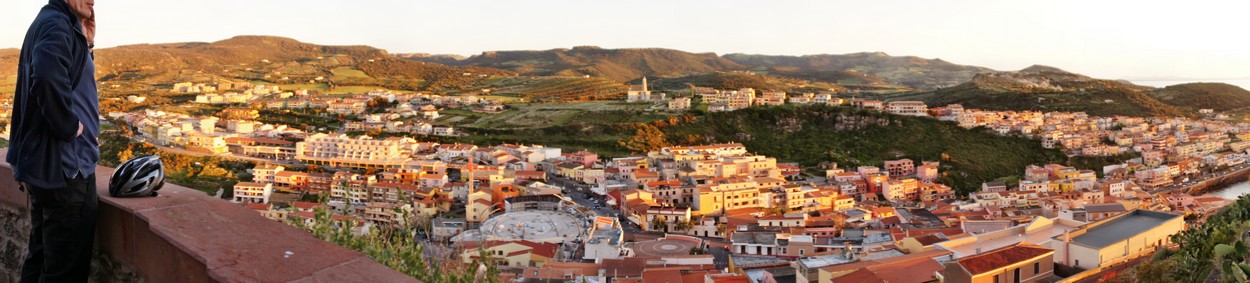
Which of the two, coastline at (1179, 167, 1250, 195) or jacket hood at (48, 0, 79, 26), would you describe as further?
coastline at (1179, 167, 1250, 195)

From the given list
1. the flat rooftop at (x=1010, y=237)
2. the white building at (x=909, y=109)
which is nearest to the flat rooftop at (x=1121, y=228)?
the flat rooftop at (x=1010, y=237)

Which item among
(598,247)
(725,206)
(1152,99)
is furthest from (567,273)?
(1152,99)

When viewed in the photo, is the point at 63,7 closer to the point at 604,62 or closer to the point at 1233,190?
the point at 1233,190

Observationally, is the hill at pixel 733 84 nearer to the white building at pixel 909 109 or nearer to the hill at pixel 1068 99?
the hill at pixel 1068 99

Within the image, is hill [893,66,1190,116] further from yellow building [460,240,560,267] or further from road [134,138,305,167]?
yellow building [460,240,560,267]

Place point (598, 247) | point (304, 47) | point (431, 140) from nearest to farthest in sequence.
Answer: point (598, 247) → point (431, 140) → point (304, 47)

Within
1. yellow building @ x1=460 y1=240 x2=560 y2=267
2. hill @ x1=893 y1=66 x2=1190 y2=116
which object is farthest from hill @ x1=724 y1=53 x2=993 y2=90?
yellow building @ x1=460 y1=240 x2=560 y2=267

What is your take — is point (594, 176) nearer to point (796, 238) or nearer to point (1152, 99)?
point (796, 238)
